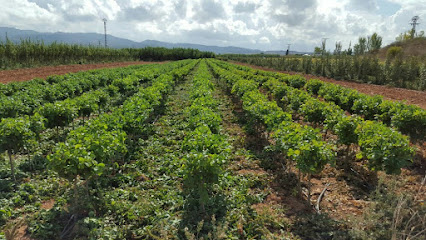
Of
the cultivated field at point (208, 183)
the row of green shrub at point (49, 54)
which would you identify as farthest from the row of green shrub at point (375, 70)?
the row of green shrub at point (49, 54)

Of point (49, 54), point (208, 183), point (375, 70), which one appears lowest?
point (208, 183)

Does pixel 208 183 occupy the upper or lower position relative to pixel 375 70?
lower

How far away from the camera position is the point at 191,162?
5359 millimetres

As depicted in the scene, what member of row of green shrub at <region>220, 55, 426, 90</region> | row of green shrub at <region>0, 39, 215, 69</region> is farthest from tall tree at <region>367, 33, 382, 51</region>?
row of green shrub at <region>0, 39, 215, 69</region>

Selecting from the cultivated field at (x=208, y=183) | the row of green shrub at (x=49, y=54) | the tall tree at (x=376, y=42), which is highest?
the tall tree at (x=376, y=42)

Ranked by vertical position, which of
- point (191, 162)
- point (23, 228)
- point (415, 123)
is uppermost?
point (415, 123)

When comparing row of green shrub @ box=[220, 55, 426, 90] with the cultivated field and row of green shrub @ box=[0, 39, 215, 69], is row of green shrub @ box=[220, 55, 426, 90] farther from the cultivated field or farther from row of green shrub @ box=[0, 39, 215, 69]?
row of green shrub @ box=[0, 39, 215, 69]

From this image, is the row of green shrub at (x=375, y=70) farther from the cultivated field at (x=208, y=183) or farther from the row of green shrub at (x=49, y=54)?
the row of green shrub at (x=49, y=54)

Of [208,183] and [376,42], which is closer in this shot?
[208,183]

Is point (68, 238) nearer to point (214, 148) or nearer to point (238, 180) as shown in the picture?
point (214, 148)

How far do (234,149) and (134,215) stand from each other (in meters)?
5.09

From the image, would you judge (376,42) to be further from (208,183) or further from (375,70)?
(208,183)

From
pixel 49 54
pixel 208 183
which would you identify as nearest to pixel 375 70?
pixel 208 183

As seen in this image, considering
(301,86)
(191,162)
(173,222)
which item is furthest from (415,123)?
→ (301,86)
